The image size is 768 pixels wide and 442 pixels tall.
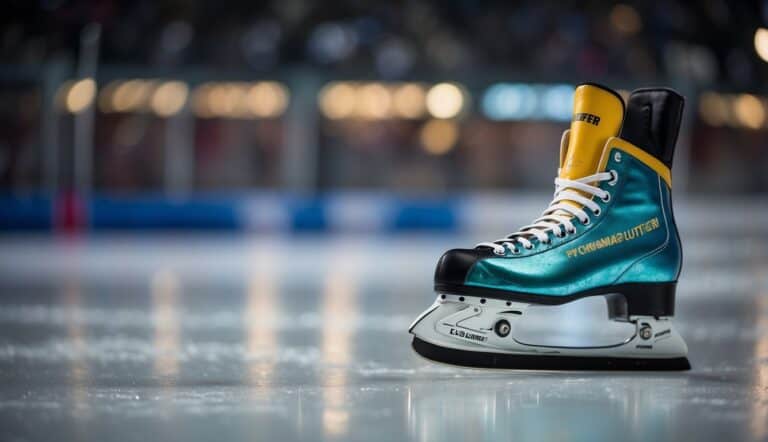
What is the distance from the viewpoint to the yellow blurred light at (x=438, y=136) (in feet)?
60.5

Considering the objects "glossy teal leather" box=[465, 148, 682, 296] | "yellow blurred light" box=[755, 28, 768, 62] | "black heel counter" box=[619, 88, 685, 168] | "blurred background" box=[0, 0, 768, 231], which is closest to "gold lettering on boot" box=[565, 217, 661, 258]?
"glossy teal leather" box=[465, 148, 682, 296]

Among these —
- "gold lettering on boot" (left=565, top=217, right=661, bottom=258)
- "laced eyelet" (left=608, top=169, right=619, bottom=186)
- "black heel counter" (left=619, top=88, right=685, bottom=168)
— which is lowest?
"gold lettering on boot" (left=565, top=217, right=661, bottom=258)

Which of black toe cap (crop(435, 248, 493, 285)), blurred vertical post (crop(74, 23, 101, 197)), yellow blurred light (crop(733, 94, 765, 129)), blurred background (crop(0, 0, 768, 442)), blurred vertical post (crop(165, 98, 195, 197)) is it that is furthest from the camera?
blurred vertical post (crop(165, 98, 195, 197))

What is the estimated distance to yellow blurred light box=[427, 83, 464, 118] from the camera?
18188 mm

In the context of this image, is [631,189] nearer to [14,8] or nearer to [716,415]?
[716,415]

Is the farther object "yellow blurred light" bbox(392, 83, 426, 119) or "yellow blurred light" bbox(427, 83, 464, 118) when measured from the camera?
"yellow blurred light" bbox(392, 83, 426, 119)

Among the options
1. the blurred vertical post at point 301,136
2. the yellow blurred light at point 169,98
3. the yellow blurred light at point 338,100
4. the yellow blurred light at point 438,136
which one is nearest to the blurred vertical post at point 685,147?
the yellow blurred light at point 438,136

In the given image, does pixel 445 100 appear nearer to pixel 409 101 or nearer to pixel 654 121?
pixel 409 101

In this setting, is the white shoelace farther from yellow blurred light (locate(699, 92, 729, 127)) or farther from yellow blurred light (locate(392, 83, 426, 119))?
yellow blurred light (locate(699, 92, 729, 127))

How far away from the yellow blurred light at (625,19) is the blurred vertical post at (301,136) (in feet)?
18.8

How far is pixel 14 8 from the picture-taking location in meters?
13.8

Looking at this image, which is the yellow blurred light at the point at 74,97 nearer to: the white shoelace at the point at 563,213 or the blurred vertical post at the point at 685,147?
the blurred vertical post at the point at 685,147

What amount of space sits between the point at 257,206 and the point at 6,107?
9056mm

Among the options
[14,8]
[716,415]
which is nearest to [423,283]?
[716,415]
